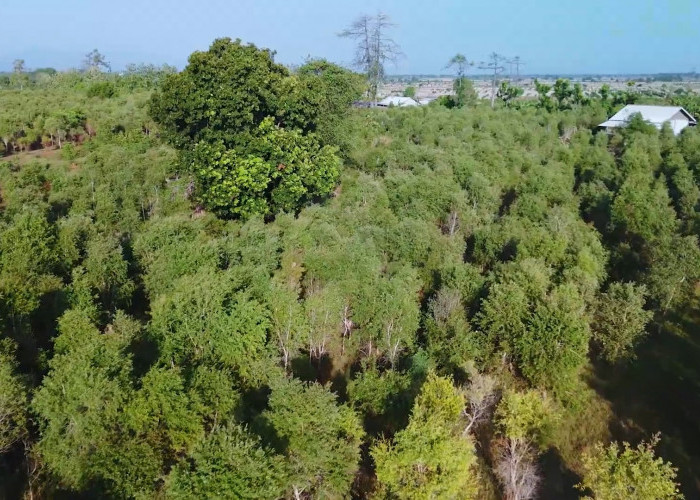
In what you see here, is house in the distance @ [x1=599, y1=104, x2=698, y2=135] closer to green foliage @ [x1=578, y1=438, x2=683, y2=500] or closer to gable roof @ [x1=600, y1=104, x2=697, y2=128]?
gable roof @ [x1=600, y1=104, x2=697, y2=128]

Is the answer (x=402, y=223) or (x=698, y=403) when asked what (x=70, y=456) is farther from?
(x=698, y=403)

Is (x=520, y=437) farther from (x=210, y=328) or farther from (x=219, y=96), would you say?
(x=219, y=96)

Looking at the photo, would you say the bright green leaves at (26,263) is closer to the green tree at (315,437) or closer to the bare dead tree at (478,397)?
the green tree at (315,437)

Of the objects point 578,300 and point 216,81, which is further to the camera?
point 216,81

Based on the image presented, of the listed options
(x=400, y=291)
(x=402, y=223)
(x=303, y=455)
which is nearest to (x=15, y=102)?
(x=402, y=223)

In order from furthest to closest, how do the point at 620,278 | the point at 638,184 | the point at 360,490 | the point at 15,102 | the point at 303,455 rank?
the point at 15,102, the point at 638,184, the point at 620,278, the point at 360,490, the point at 303,455

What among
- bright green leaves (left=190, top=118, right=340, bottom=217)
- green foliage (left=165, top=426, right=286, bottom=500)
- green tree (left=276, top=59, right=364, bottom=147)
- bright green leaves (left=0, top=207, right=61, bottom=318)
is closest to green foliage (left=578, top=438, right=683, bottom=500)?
green foliage (left=165, top=426, right=286, bottom=500)
